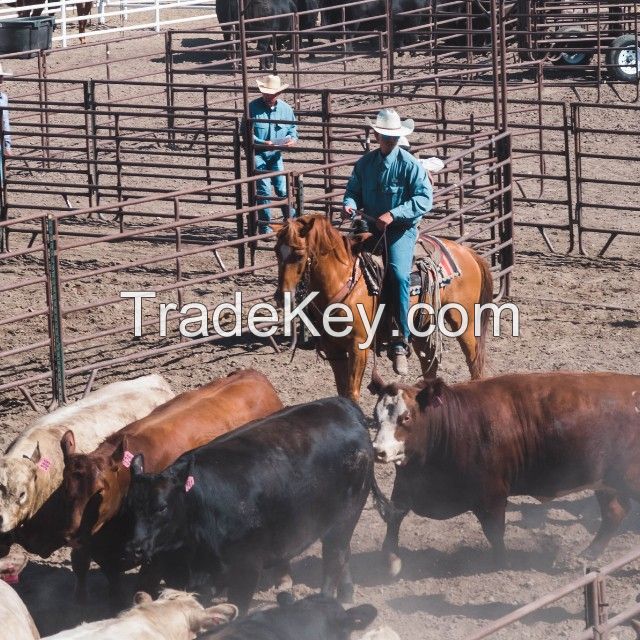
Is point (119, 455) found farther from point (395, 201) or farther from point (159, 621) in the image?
point (395, 201)

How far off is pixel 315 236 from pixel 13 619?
357cm

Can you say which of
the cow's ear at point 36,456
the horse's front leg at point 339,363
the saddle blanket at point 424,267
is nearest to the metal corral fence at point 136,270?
the saddle blanket at point 424,267

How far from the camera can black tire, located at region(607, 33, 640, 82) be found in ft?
61.9

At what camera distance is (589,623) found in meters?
4.34

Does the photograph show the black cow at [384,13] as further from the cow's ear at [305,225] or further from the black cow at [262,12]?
the cow's ear at [305,225]

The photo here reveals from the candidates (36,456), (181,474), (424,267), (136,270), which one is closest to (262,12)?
(136,270)

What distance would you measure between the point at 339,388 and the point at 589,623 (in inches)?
149

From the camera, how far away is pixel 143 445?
5.91 m

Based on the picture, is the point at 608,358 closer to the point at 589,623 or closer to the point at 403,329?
the point at 403,329

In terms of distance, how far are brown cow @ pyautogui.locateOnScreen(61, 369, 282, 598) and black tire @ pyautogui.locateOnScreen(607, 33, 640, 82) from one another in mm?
13586

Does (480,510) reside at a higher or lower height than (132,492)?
lower

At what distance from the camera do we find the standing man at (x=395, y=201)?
7.78 meters

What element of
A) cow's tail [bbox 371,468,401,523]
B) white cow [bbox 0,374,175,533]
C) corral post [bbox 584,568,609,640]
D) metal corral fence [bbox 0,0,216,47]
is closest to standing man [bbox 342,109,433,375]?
white cow [bbox 0,374,175,533]

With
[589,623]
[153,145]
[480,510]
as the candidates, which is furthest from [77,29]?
[589,623]
